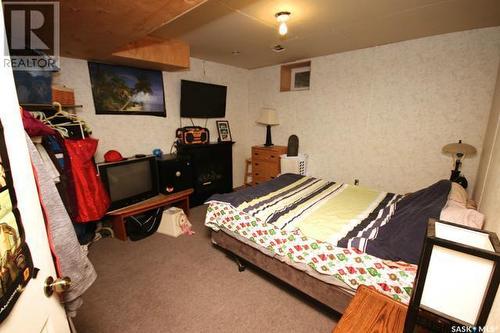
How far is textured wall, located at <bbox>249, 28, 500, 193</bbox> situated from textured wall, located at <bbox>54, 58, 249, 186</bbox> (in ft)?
3.14

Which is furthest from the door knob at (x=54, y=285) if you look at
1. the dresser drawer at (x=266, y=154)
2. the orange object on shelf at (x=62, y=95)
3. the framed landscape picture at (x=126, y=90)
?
the dresser drawer at (x=266, y=154)

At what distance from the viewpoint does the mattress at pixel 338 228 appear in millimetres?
1344

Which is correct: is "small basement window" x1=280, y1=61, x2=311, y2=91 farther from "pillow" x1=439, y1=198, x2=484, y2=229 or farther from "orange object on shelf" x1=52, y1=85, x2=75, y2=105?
"orange object on shelf" x1=52, y1=85, x2=75, y2=105

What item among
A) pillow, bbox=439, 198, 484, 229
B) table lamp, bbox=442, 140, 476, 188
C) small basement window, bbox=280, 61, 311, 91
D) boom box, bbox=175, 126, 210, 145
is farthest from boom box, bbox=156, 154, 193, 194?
table lamp, bbox=442, 140, 476, 188

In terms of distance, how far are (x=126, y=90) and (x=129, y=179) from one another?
1200 mm

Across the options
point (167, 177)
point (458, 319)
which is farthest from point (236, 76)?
point (458, 319)

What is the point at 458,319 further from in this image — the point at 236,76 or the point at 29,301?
the point at 236,76

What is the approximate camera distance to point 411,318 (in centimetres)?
69

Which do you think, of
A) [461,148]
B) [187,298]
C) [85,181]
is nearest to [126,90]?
[85,181]

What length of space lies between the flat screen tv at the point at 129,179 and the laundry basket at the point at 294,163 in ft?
6.43

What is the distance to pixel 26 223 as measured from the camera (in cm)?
60

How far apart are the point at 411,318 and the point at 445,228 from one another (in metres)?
0.31

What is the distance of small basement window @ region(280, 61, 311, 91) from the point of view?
380cm

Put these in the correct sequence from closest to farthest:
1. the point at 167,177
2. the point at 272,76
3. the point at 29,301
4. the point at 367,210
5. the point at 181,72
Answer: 1. the point at 29,301
2. the point at 367,210
3. the point at 167,177
4. the point at 181,72
5. the point at 272,76
